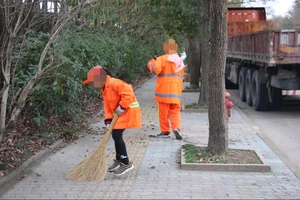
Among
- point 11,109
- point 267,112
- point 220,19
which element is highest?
point 220,19

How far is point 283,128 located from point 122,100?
19.5 feet

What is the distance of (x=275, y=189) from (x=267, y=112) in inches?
315

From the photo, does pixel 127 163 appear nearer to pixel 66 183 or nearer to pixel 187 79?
pixel 66 183

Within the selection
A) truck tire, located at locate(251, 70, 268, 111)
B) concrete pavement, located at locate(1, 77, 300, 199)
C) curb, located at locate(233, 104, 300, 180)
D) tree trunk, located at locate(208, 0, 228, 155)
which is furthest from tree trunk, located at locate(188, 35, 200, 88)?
tree trunk, located at locate(208, 0, 228, 155)

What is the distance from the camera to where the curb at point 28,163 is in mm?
6263

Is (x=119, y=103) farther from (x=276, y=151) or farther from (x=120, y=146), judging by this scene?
(x=276, y=151)

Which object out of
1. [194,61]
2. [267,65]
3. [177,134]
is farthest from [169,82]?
[194,61]

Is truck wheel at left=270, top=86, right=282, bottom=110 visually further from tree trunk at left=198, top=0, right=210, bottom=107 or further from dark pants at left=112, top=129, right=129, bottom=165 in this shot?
dark pants at left=112, top=129, right=129, bottom=165

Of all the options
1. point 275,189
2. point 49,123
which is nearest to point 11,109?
point 49,123

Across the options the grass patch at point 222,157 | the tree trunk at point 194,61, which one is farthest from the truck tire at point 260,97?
the grass patch at point 222,157

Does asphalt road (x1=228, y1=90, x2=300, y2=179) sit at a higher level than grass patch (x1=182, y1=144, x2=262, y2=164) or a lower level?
lower

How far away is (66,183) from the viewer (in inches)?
248

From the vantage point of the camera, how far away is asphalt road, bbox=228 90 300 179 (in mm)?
8281

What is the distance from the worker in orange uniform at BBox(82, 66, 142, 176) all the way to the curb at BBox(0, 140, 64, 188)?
1.23m
